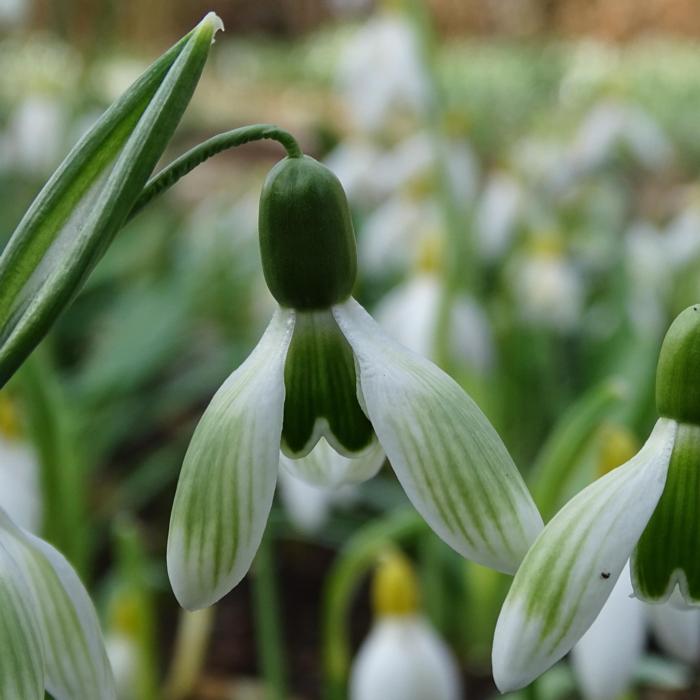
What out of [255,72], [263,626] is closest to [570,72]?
[255,72]

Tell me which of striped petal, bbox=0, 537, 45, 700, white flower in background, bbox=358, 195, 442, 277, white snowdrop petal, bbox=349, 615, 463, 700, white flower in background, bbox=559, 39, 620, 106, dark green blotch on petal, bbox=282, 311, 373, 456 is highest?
white flower in background, bbox=559, 39, 620, 106

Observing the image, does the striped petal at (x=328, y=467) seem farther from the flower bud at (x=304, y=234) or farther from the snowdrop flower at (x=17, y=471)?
the snowdrop flower at (x=17, y=471)

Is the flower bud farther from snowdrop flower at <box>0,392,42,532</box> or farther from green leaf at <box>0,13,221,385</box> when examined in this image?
snowdrop flower at <box>0,392,42,532</box>

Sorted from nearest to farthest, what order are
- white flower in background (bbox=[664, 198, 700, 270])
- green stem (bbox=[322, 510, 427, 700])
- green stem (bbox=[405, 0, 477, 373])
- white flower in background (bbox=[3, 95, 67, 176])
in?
green stem (bbox=[322, 510, 427, 700]) → green stem (bbox=[405, 0, 477, 373]) → white flower in background (bbox=[664, 198, 700, 270]) → white flower in background (bbox=[3, 95, 67, 176])

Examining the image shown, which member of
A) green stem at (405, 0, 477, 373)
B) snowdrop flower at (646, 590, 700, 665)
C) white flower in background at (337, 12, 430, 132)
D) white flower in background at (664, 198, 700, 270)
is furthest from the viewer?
white flower in background at (664, 198, 700, 270)

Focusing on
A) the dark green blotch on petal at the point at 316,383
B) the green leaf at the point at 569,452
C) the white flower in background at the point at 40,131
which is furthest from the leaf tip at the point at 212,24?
the white flower in background at the point at 40,131

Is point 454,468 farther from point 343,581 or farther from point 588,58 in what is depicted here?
point 588,58

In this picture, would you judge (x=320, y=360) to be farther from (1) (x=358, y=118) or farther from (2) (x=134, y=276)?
(2) (x=134, y=276)

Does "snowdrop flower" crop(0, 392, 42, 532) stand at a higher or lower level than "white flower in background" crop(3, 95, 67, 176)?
lower

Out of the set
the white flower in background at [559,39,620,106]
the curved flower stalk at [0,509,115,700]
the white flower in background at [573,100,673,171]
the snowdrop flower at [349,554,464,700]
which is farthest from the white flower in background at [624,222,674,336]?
the white flower in background at [559,39,620,106]
